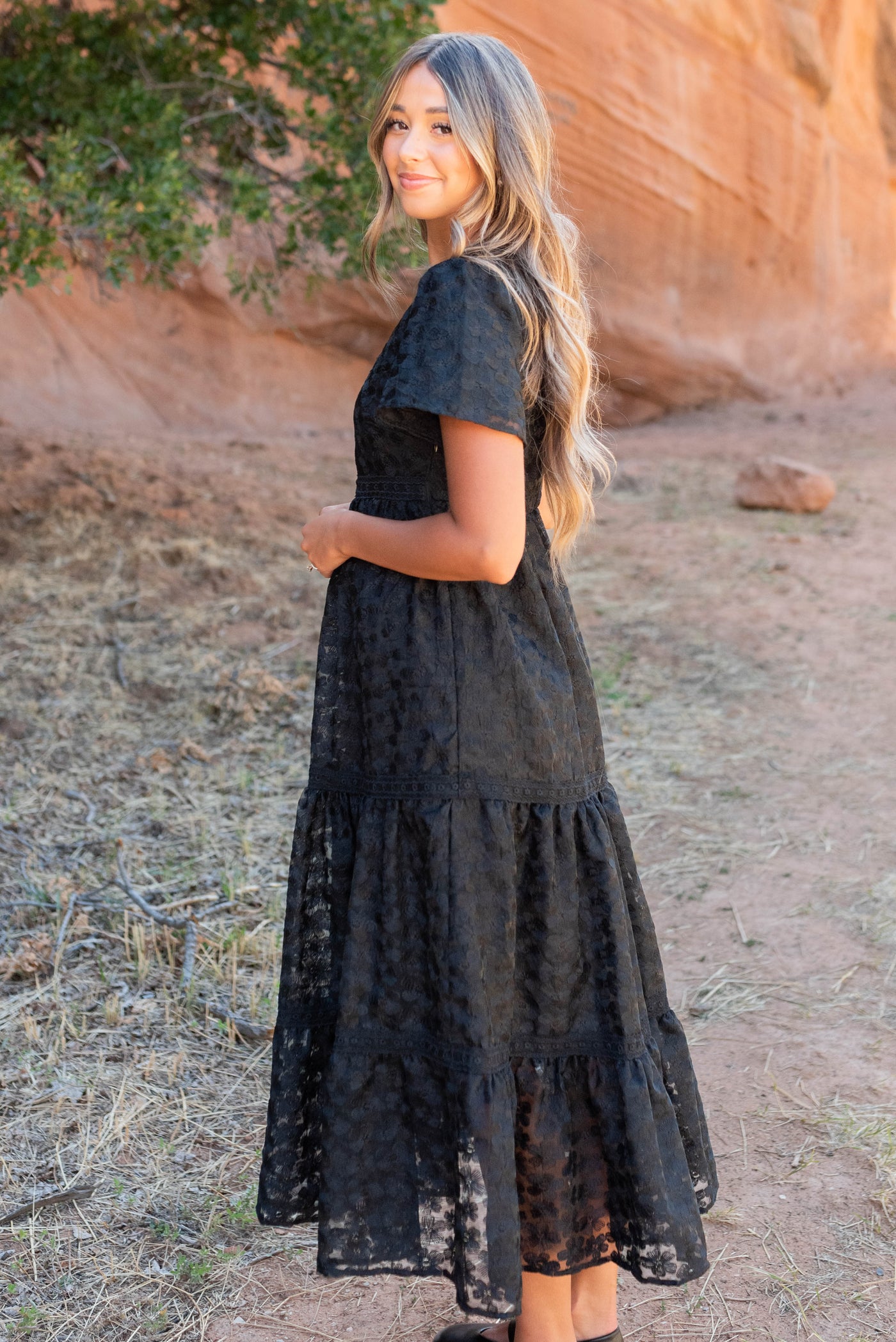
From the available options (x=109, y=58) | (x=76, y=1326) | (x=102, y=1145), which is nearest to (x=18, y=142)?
(x=109, y=58)

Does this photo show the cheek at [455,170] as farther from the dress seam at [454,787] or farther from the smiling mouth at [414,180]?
the dress seam at [454,787]

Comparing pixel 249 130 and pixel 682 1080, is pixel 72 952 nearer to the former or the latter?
pixel 682 1080

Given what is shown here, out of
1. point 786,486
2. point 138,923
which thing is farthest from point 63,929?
point 786,486

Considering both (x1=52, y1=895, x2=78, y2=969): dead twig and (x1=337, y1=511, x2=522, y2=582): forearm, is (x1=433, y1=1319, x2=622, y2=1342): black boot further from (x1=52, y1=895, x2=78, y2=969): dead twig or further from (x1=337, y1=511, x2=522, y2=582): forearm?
(x1=52, y1=895, x2=78, y2=969): dead twig

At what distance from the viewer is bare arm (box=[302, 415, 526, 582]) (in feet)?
4.71

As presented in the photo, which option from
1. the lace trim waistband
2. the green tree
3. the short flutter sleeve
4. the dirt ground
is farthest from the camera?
the green tree

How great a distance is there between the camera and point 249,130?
5.36 meters

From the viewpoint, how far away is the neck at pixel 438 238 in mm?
1570

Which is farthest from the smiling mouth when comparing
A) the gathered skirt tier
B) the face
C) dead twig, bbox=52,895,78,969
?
dead twig, bbox=52,895,78,969

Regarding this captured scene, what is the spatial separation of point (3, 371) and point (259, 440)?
188cm

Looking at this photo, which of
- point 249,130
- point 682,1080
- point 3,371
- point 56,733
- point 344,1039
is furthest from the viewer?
point 3,371

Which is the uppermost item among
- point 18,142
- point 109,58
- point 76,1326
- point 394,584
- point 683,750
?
point 109,58

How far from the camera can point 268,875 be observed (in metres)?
3.35

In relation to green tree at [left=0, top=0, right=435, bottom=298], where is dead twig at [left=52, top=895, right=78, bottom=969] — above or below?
below
